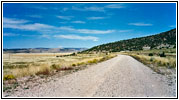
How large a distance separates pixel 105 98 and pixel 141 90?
229 centimetres

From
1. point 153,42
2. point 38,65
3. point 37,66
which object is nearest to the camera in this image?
point 37,66

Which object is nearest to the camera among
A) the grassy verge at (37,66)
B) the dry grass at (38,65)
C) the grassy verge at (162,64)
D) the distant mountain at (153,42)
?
the grassy verge at (37,66)

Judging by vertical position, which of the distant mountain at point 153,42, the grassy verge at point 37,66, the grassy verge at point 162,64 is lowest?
the grassy verge at point 162,64

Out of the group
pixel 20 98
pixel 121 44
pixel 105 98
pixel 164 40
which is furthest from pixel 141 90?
pixel 121 44

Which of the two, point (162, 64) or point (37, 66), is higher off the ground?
point (37, 66)

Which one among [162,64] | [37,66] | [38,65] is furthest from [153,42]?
[37,66]

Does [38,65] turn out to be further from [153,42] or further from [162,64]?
[153,42]

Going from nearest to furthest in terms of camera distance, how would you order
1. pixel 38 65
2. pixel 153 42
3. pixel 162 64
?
pixel 38 65 < pixel 162 64 < pixel 153 42

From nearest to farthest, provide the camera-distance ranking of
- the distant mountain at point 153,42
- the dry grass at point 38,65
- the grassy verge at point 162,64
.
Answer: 1. the dry grass at point 38,65
2. the grassy verge at point 162,64
3. the distant mountain at point 153,42

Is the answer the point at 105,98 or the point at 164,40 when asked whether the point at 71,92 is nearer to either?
the point at 105,98

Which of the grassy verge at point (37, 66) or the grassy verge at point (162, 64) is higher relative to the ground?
the grassy verge at point (37, 66)

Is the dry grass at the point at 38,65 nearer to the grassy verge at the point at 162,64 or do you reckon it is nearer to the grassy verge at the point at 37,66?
the grassy verge at the point at 37,66

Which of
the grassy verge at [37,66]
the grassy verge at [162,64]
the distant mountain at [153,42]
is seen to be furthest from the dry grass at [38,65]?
the distant mountain at [153,42]

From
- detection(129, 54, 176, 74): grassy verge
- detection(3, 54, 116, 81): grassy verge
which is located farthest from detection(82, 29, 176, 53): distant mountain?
detection(129, 54, 176, 74): grassy verge
